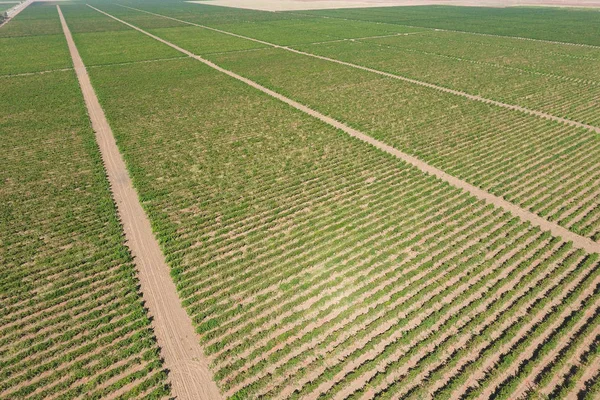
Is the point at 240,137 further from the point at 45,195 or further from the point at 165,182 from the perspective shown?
the point at 45,195

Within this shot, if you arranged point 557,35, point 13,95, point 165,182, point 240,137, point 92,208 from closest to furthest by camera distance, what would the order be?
point 92,208
point 165,182
point 240,137
point 13,95
point 557,35

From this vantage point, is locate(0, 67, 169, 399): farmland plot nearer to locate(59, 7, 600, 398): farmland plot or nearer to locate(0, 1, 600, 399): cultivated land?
locate(0, 1, 600, 399): cultivated land

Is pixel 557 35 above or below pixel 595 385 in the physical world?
above

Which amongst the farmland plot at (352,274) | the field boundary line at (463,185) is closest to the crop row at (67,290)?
the farmland plot at (352,274)

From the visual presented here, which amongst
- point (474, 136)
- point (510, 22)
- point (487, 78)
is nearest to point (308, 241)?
point (474, 136)

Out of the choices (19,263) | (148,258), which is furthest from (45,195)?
(148,258)

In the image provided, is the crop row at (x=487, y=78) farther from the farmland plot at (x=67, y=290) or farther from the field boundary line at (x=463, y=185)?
the farmland plot at (x=67, y=290)

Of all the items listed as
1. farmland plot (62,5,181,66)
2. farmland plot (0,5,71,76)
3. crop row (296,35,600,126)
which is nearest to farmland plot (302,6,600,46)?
crop row (296,35,600,126)

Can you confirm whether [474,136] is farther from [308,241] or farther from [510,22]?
[510,22]
